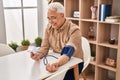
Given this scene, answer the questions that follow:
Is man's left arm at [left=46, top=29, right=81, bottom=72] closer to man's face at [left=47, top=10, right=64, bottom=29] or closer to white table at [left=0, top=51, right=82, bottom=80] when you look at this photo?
white table at [left=0, top=51, right=82, bottom=80]

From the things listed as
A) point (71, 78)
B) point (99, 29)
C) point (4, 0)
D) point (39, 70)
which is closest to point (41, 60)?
point (39, 70)

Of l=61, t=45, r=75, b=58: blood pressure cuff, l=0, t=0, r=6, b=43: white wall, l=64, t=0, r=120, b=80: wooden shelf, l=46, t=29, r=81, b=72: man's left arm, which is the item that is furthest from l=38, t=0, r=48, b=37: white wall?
l=61, t=45, r=75, b=58: blood pressure cuff

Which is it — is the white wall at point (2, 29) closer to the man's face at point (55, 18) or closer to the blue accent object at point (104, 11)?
the man's face at point (55, 18)

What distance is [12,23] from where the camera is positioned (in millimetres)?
2945

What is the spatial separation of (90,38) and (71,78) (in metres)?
1.16

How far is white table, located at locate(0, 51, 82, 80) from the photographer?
4.21ft

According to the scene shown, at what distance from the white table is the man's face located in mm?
319

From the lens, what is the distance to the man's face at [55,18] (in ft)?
5.62

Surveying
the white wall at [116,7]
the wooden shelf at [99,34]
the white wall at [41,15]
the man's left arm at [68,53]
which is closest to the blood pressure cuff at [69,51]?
the man's left arm at [68,53]

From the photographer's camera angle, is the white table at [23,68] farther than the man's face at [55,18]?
No

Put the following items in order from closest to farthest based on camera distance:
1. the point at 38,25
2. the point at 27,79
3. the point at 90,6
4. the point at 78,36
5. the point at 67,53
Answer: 1. the point at 27,79
2. the point at 67,53
3. the point at 78,36
4. the point at 90,6
5. the point at 38,25

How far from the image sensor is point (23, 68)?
1447 millimetres

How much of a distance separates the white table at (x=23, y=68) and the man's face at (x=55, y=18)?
319 mm

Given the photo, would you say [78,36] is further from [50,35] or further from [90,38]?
[90,38]
